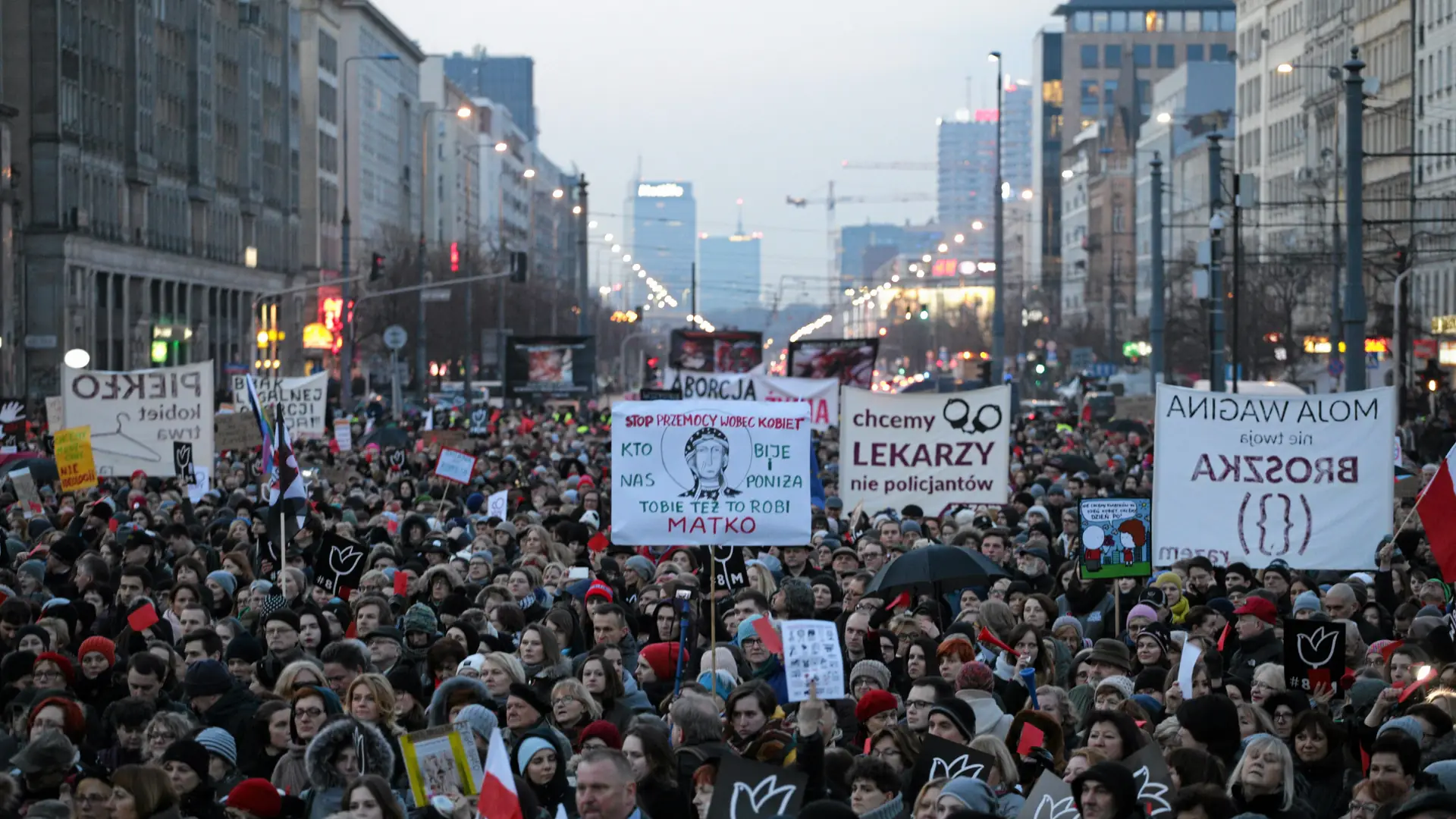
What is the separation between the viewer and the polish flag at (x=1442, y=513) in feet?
41.3

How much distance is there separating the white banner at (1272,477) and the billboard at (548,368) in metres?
37.2

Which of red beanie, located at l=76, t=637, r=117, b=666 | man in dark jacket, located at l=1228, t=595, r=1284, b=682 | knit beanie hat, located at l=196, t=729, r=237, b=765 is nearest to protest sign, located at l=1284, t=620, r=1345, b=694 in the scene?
man in dark jacket, located at l=1228, t=595, r=1284, b=682

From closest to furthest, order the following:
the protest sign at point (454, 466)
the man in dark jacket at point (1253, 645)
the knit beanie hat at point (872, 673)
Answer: the knit beanie hat at point (872, 673) → the man in dark jacket at point (1253, 645) → the protest sign at point (454, 466)

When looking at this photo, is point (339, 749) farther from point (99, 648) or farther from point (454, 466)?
point (454, 466)

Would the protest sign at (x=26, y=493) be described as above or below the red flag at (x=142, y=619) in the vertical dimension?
above

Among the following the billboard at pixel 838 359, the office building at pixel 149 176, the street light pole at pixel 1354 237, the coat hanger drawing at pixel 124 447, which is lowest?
the coat hanger drawing at pixel 124 447

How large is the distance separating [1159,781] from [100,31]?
70810 millimetres

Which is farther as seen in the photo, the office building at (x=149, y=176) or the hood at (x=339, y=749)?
the office building at (x=149, y=176)

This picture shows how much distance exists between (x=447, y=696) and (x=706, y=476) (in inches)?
153

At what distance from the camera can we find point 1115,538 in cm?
1547

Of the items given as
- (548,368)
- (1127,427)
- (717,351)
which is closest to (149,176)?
(548,368)

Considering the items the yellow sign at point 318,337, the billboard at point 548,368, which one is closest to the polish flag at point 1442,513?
the billboard at point 548,368

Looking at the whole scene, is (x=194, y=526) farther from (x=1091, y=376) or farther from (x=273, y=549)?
(x=1091, y=376)

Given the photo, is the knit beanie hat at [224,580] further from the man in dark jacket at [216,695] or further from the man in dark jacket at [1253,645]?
the man in dark jacket at [1253,645]
